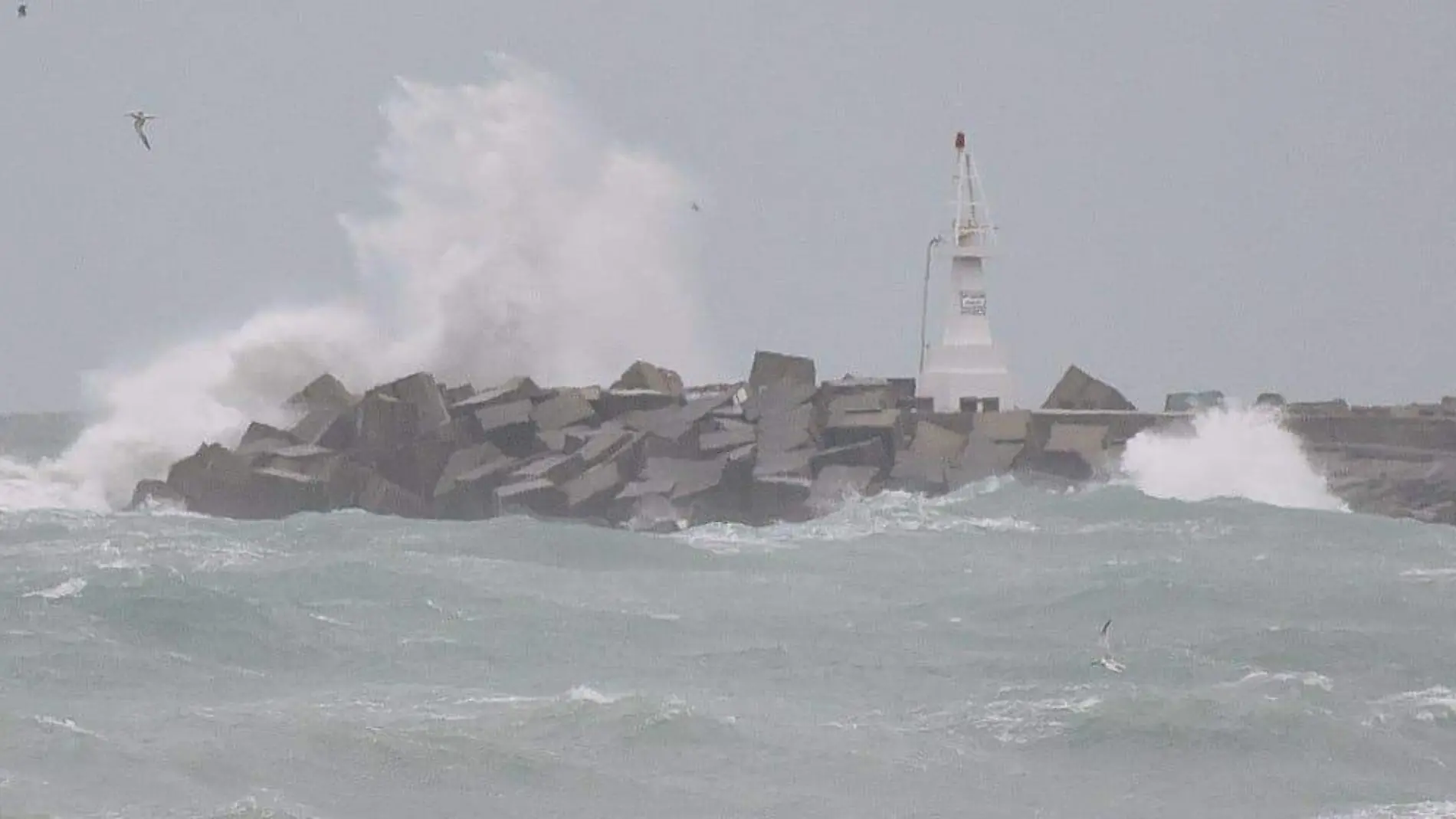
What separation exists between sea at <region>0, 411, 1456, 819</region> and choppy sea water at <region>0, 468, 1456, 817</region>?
30 millimetres

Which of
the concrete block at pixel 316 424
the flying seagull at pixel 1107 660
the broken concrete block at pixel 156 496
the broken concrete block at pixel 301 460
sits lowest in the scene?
the flying seagull at pixel 1107 660

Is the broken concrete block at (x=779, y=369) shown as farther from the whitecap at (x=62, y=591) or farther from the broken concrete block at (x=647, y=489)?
the whitecap at (x=62, y=591)

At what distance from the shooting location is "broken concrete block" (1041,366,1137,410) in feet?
97.0

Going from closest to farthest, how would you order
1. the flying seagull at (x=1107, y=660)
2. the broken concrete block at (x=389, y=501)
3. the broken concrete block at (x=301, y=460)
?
the flying seagull at (x=1107, y=660), the broken concrete block at (x=389, y=501), the broken concrete block at (x=301, y=460)

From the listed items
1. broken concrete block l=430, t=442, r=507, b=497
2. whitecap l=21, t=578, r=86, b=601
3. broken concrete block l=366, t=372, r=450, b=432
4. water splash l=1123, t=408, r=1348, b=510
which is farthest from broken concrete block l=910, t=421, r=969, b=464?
whitecap l=21, t=578, r=86, b=601

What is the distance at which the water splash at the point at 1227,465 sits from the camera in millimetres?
26953

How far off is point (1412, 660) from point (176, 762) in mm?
6842

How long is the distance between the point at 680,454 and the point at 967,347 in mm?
4851

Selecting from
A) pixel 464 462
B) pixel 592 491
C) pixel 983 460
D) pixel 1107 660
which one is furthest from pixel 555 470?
pixel 1107 660

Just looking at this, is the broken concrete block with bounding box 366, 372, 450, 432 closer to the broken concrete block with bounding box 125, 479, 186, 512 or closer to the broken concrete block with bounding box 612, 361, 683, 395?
the broken concrete block with bounding box 125, 479, 186, 512

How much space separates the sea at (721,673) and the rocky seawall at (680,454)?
226 cm

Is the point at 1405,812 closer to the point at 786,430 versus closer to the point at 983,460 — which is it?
the point at 983,460

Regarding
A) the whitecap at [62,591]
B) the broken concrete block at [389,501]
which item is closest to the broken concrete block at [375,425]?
the broken concrete block at [389,501]

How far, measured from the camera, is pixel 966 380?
28.9 meters
